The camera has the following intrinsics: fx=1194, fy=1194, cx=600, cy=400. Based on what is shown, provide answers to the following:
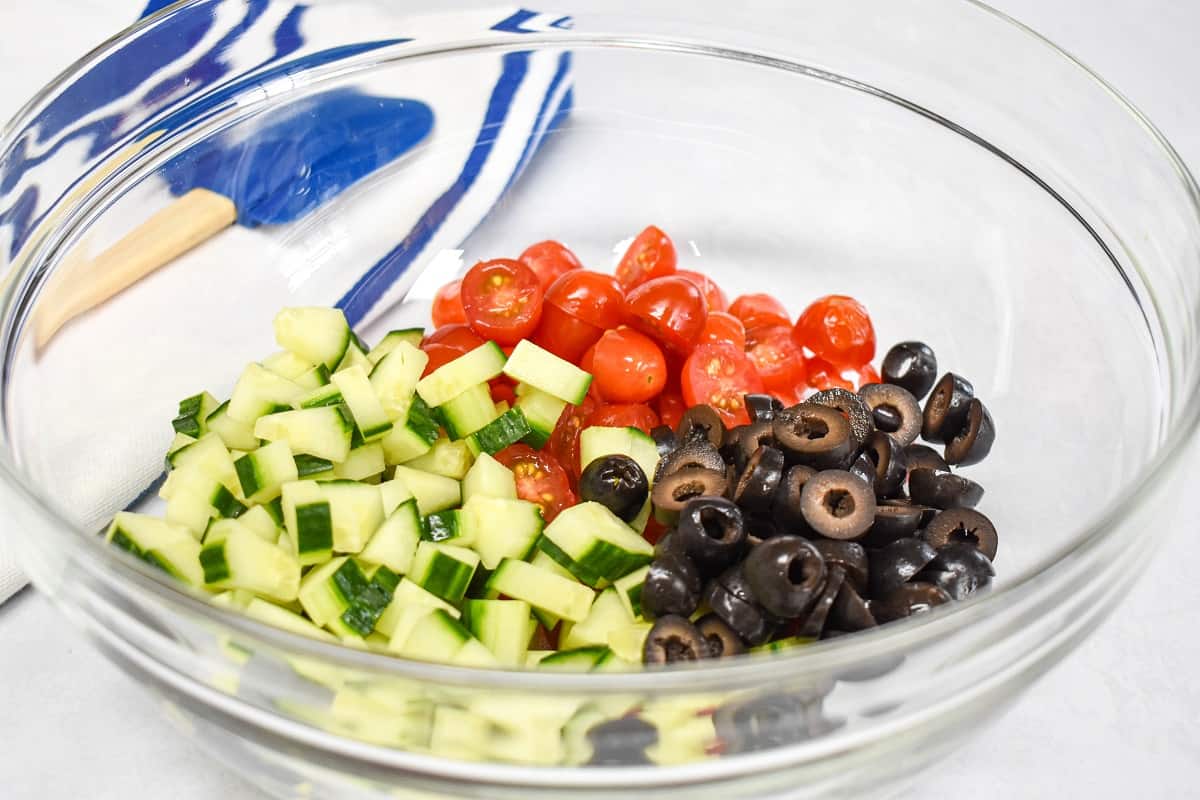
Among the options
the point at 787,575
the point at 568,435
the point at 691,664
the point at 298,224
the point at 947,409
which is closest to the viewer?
the point at 691,664

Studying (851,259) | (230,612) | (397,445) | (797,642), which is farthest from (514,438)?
(851,259)

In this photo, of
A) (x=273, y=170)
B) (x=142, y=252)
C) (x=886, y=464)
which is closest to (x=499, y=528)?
(x=886, y=464)

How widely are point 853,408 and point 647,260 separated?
71 centimetres

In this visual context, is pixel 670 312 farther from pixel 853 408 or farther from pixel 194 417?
pixel 194 417

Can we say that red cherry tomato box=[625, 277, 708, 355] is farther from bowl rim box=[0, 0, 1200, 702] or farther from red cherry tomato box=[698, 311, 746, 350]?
bowl rim box=[0, 0, 1200, 702]

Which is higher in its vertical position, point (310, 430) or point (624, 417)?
point (310, 430)

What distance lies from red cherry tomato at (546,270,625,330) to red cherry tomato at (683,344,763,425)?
194mm

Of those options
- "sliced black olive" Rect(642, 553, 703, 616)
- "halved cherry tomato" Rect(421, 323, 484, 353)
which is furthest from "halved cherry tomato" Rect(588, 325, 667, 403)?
"sliced black olive" Rect(642, 553, 703, 616)

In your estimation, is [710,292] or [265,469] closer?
[265,469]

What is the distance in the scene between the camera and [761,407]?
2.21m

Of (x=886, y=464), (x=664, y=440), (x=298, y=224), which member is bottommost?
(x=886, y=464)

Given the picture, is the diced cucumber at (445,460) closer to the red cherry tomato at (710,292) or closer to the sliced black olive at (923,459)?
the red cherry tomato at (710,292)

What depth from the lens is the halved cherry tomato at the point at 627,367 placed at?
90.6 inches

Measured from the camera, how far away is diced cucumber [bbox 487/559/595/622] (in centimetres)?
187
